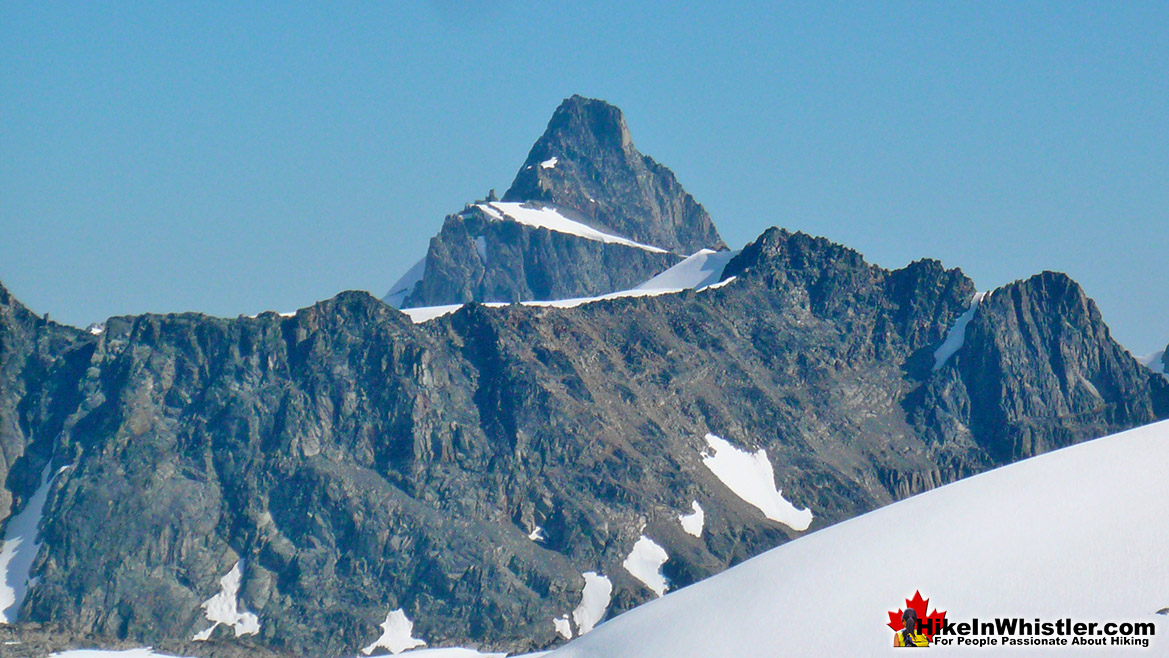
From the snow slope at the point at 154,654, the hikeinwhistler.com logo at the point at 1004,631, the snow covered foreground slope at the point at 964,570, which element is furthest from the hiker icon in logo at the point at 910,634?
the snow slope at the point at 154,654

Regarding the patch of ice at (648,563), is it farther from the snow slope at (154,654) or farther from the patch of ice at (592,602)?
the snow slope at (154,654)

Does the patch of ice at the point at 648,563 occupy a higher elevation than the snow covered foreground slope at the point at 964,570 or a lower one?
higher

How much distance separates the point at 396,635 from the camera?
182 metres

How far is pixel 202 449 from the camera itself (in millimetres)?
199875

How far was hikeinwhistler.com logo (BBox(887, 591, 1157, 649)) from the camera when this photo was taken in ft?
262

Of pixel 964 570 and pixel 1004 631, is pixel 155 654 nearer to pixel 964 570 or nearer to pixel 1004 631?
pixel 964 570

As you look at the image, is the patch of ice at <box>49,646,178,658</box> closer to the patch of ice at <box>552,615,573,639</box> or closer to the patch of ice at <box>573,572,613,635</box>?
the patch of ice at <box>552,615,573,639</box>

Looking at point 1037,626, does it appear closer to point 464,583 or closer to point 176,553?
point 464,583

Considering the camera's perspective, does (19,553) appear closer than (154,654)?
No

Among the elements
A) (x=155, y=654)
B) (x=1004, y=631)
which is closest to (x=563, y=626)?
(x=155, y=654)

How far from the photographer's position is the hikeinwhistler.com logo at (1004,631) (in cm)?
7988

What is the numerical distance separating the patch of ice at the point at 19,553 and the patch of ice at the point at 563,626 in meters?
55.8

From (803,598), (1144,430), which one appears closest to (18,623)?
(803,598)

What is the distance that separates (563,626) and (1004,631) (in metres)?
102
